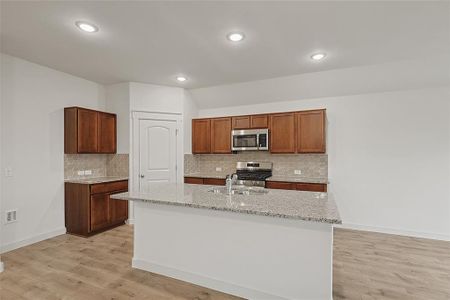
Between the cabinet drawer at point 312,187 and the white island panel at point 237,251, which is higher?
the cabinet drawer at point 312,187

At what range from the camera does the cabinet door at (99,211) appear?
379cm

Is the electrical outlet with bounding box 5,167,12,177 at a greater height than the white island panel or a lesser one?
greater

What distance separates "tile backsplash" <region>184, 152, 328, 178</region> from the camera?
448 centimetres

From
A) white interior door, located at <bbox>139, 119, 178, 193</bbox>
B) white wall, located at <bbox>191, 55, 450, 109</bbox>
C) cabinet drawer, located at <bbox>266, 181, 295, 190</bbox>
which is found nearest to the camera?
white wall, located at <bbox>191, 55, 450, 109</bbox>

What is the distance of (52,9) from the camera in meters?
2.18

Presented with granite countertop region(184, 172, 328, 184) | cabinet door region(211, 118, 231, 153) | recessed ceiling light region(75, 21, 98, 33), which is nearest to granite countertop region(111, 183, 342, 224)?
granite countertop region(184, 172, 328, 184)

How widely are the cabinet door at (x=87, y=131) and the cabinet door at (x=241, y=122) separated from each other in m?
2.65

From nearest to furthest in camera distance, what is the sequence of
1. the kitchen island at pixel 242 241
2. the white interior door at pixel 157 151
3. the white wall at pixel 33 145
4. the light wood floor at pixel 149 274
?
the kitchen island at pixel 242 241, the light wood floor at pixel 149 274, the white wall at pixel 33 145, the white interior door at pixel 157 151

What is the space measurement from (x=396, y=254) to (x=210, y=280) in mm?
2607

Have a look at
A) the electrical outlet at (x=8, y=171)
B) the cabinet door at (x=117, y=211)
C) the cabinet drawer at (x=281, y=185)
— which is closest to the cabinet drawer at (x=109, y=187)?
the cabinet door at (x=117, y=211)

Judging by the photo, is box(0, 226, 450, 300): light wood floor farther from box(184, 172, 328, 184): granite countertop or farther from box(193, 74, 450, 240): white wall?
box(184, 172, 328, 184): granite countertop

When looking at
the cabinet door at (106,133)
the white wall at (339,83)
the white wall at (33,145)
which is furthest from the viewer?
the cabinet door at (106,133)

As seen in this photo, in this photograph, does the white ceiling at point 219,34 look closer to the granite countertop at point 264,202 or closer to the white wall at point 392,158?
the white wall at point 392,158

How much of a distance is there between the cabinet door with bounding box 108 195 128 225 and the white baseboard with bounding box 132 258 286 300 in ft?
5.52
